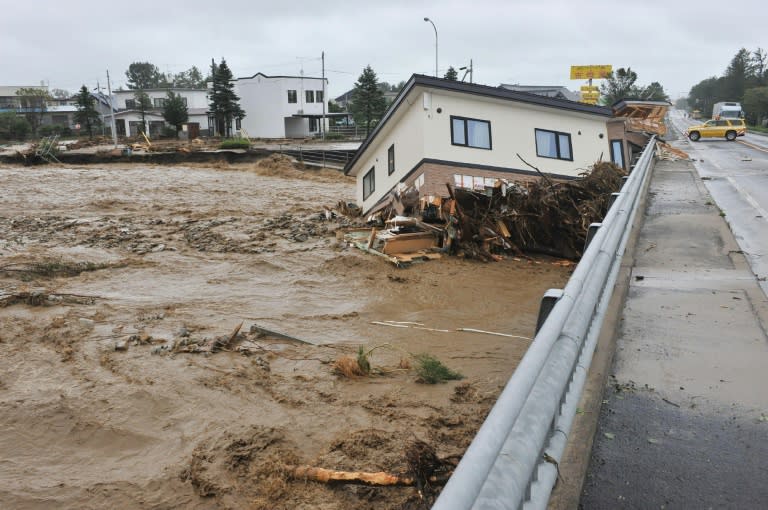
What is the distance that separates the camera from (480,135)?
1841cm

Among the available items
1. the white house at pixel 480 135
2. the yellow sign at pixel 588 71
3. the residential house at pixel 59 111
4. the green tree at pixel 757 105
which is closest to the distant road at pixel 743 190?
the white house at pixel 480 135

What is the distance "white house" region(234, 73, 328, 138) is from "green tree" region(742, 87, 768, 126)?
5079 cm

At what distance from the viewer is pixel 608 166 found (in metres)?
16.0

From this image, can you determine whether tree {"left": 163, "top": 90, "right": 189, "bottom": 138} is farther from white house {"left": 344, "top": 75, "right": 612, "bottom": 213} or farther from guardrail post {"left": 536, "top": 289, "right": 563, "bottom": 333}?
guardrail post {"left": 536, "top": 289, "right": 563, "bottom": 333}

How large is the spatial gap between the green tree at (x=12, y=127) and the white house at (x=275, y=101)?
22833 mm

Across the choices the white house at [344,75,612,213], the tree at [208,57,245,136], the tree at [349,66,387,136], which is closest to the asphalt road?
the white house at [344,75,612,213]

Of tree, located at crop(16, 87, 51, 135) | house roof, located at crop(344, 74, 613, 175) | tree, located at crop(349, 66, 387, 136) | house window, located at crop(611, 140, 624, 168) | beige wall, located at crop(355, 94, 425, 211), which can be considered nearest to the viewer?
house roof, located at crop(344, 74, 613, 175)

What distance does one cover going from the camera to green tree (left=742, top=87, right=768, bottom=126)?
71438 millimetres

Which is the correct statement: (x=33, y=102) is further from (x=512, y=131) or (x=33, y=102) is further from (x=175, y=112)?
(x=512, y=131)

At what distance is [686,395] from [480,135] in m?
15.5

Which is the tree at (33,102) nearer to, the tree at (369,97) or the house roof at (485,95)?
the tree at (369,97)

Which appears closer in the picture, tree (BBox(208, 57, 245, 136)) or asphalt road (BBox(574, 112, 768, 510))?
asphalt road (BBox(574, 112, 768, 510))

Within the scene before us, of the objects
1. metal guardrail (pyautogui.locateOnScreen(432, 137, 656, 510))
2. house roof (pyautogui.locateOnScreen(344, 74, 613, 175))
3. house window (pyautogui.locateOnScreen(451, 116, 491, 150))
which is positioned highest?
house roof (pyautogui.locateOnScreen(344, 74, 613, 175))

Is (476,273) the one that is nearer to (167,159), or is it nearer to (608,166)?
(608,166)
